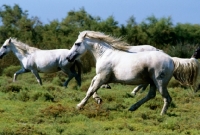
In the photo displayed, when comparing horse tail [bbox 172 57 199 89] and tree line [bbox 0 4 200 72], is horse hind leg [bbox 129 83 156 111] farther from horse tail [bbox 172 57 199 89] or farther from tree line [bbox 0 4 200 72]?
tree line [bbox 0 4 200 72]

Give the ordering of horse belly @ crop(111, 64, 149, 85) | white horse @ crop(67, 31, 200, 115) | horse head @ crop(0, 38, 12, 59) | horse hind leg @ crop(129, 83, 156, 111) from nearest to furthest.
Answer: white horse @ crop(67, 31, 200, 115) → horse belly @ crop(111, 64, 149, 85) → horse hind leg @ crop(129, 83, 156, 111) → horse head @ crop(0, 38, 12, 59)

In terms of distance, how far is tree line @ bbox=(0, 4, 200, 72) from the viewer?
33.8 meters

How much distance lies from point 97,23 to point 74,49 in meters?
27.0

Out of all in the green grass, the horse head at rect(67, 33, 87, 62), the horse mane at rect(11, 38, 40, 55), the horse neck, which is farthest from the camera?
the horse mane at rect(11, 38, 40, 55)

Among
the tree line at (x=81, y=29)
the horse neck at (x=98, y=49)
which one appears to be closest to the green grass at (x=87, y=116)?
the horse neck at (x=98, y=49)

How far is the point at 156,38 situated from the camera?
126 feet

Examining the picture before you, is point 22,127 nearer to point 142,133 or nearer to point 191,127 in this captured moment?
point 142,133

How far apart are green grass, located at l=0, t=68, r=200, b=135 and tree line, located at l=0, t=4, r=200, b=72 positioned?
17.3 meters

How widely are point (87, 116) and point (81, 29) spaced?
25.5 meters

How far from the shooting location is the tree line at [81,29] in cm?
3375

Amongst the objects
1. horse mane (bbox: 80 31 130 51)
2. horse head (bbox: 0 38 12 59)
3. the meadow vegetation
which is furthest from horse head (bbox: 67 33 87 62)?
horse head (bbox: 0 38 12 59)

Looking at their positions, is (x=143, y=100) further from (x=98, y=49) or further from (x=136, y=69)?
(x=98, y=49)

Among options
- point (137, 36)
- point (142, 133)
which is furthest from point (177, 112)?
point (137, 36)

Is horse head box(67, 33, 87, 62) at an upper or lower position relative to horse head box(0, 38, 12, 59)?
upper
